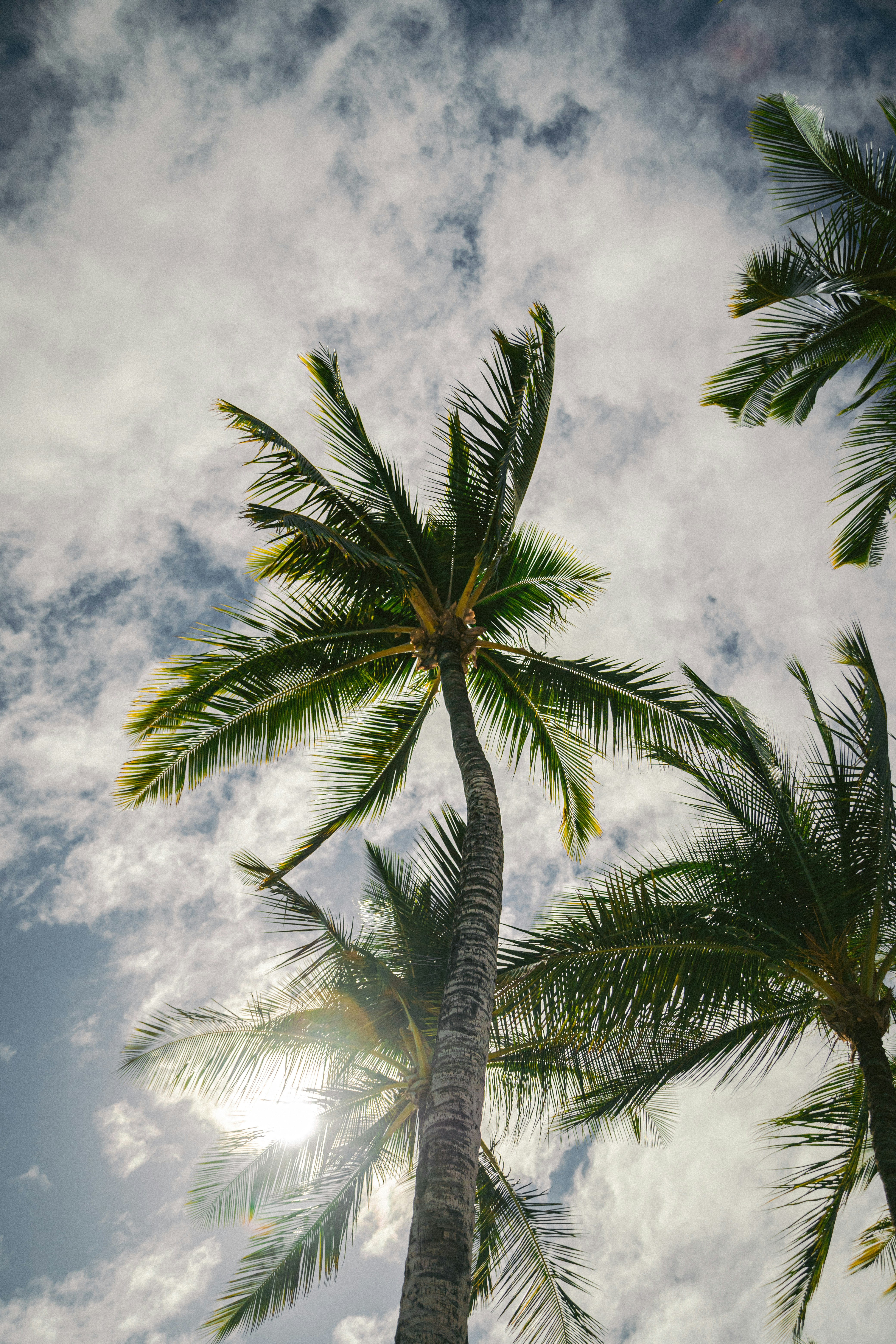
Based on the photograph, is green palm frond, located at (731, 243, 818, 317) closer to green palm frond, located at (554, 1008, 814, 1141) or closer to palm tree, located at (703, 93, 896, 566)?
palm tree, located at (703, 93, 896, 566)

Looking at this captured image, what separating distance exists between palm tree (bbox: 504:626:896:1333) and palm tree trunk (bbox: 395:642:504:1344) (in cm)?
89

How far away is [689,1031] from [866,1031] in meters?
1.38

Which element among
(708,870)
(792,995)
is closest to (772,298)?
(708,870)

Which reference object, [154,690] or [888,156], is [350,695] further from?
[888,156]

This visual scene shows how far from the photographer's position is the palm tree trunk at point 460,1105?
357 centimetres

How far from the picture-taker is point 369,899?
368 inches

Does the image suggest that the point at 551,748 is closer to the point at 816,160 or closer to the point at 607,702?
the point at 607,702

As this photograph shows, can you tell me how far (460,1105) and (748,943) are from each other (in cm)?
308

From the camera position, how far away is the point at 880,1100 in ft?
18.9

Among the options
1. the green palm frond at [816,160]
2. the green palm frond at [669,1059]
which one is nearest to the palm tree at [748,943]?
the green palm frond at [669,1059]

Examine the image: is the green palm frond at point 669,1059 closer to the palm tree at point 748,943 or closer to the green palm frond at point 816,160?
the palm tree at point 748,943

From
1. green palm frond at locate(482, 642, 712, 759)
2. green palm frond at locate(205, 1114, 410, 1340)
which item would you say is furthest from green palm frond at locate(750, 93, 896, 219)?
green palm frond at locate(205, 1114, 410, 1340)

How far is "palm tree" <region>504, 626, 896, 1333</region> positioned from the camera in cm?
617

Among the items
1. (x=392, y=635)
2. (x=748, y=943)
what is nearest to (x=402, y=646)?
(x=392, y=635)
